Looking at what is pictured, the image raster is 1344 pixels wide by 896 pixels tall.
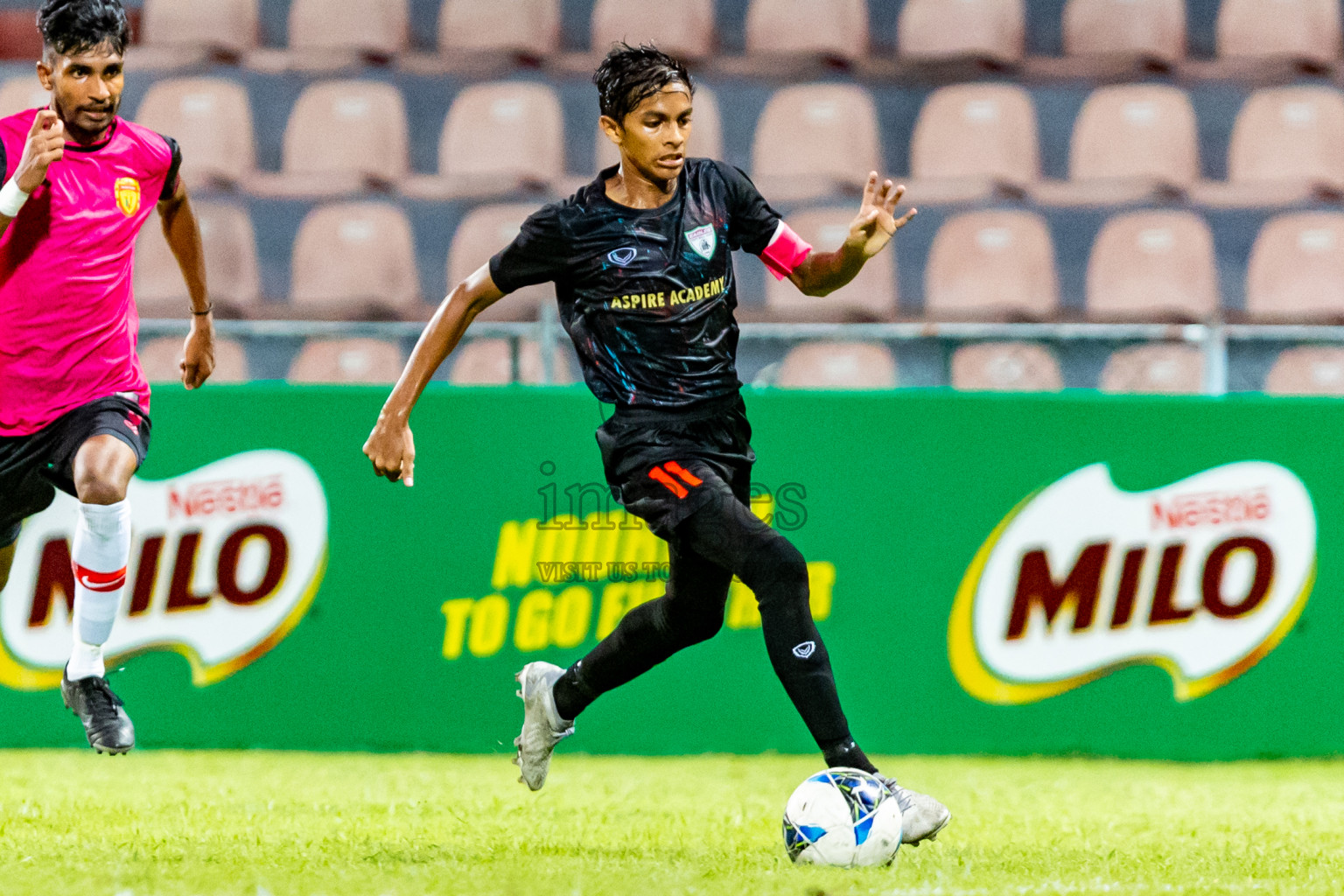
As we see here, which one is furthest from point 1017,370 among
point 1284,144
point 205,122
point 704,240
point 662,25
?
point 205,122

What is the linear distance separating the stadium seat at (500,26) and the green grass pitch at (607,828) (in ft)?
18.3

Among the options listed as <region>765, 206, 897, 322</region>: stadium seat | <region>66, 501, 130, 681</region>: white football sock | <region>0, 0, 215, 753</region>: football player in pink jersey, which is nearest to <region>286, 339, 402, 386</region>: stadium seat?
<region>765, 206, 897, 322</region>: stadium seat

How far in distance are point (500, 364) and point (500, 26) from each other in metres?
4.11

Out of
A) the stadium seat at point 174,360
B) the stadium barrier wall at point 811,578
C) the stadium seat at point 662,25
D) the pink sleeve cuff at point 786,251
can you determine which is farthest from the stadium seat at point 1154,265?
the pink sleeve cuff at point 786,251

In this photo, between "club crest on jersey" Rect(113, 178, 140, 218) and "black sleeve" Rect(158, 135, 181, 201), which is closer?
"club crest on jersey" Rect(113, 178, 140, 218)

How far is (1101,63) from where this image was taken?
995 cm

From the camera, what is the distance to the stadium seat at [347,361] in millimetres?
7820

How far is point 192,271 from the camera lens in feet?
16.5

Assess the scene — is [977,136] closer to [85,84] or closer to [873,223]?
[873,223]

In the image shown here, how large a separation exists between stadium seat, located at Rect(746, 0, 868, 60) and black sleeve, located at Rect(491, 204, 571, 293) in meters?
6.07

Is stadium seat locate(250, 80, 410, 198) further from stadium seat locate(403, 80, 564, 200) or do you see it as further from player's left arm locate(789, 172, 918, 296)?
player's left arm locate(789, 172, 918, 296)

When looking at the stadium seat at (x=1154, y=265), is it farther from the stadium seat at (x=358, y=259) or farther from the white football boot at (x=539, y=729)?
the white football boot at (x=539, y=729)

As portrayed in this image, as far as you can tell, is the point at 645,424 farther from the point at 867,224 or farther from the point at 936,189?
the point at 936,189

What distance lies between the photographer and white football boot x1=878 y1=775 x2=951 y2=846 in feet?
12.6
